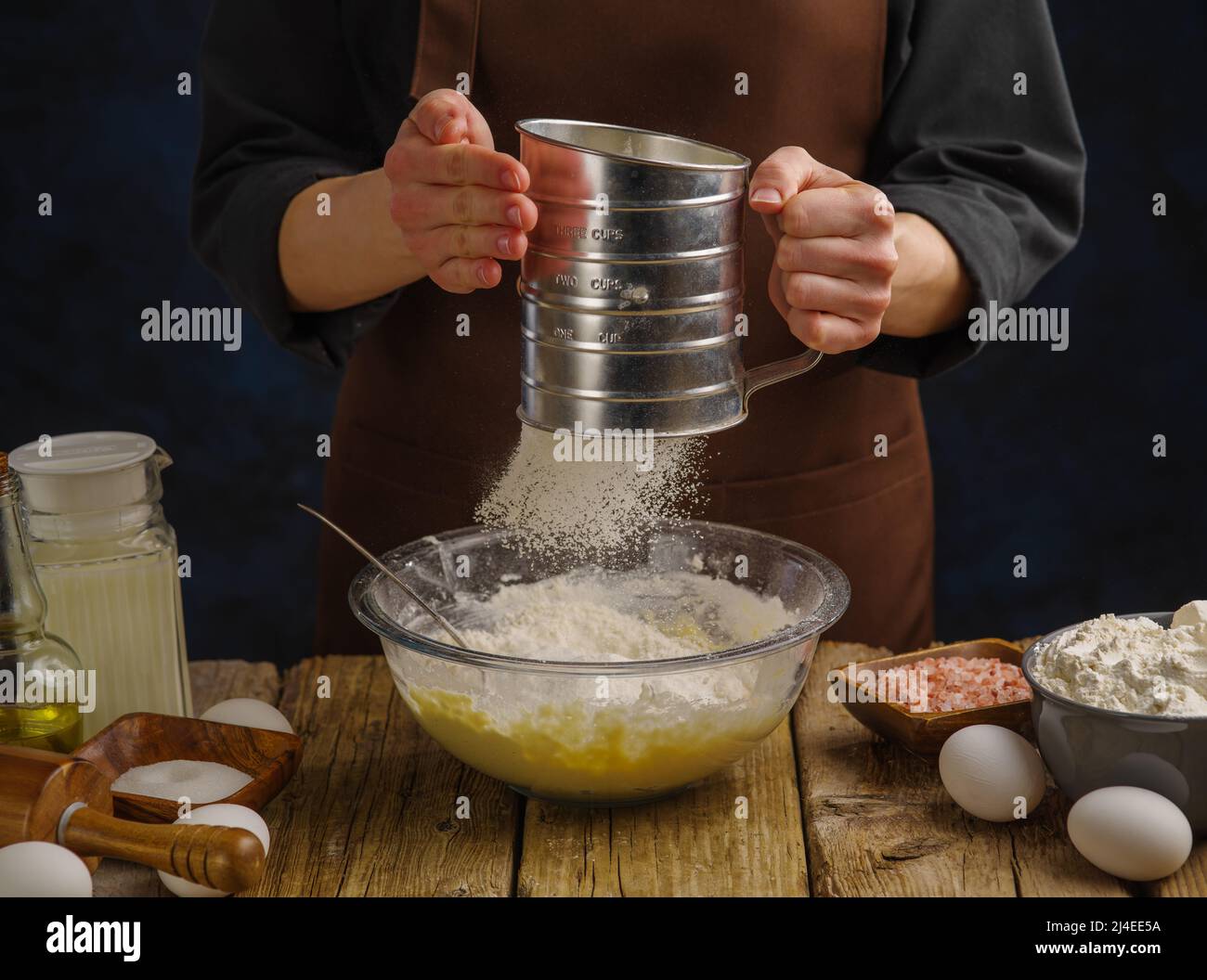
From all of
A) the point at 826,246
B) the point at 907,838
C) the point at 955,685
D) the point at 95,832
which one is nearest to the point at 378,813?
the point at 95,832

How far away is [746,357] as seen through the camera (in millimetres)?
2020

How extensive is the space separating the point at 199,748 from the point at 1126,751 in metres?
0.93

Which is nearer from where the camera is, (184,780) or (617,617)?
(184,780)

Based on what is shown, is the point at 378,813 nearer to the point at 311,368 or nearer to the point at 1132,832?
the point at 1132,832

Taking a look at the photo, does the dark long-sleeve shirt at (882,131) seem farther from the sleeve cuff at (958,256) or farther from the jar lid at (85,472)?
the jar lid at (85,472)

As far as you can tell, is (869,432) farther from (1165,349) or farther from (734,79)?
(1165,349)

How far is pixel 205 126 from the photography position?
6.93 ft

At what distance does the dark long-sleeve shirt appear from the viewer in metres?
1.95

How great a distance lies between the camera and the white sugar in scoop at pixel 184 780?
1.45 m

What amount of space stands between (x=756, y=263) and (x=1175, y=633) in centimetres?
80

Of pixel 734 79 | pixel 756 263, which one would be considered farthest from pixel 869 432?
pixel 734 79

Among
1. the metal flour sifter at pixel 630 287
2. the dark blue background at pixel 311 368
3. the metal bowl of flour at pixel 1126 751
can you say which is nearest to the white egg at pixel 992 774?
the metal bowl of flour at pixel 1126 751

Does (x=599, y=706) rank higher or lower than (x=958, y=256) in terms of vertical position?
lower

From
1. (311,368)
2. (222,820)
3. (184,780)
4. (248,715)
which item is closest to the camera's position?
(222,820)
